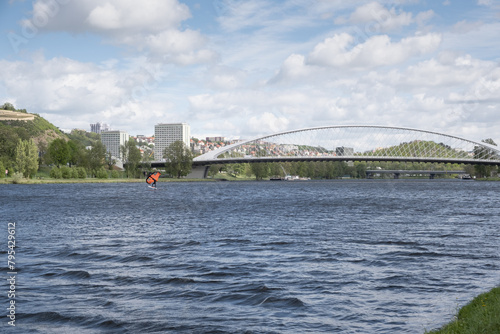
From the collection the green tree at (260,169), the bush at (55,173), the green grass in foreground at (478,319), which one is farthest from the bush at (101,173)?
the green grass in foreground at (478,319)

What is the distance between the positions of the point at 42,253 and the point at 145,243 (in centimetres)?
492

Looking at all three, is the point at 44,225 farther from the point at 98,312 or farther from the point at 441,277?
the point at 441,277

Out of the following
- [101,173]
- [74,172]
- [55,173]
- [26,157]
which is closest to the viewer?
[26,157]

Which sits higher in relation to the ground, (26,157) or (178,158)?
(178,158)

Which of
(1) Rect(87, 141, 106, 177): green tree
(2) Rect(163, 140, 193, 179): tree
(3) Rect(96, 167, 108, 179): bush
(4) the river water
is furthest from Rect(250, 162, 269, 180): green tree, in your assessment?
(4) the river water

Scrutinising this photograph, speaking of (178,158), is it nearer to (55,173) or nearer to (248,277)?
(55,173)

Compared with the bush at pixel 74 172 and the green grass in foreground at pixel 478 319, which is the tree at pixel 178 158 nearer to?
the bush at pixel 74 172

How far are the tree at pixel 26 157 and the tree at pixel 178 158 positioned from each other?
4169cm

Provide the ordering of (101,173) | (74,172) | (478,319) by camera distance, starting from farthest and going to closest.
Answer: (101,173) < (74,172) < (478,319)

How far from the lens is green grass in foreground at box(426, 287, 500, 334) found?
32.0ft

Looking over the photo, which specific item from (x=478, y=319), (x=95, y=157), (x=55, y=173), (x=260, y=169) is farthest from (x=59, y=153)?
(x=478, y=319)

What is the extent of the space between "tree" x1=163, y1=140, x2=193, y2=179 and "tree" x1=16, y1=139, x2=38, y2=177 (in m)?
41.7

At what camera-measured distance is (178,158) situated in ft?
459

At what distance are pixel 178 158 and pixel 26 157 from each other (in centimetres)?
4594
